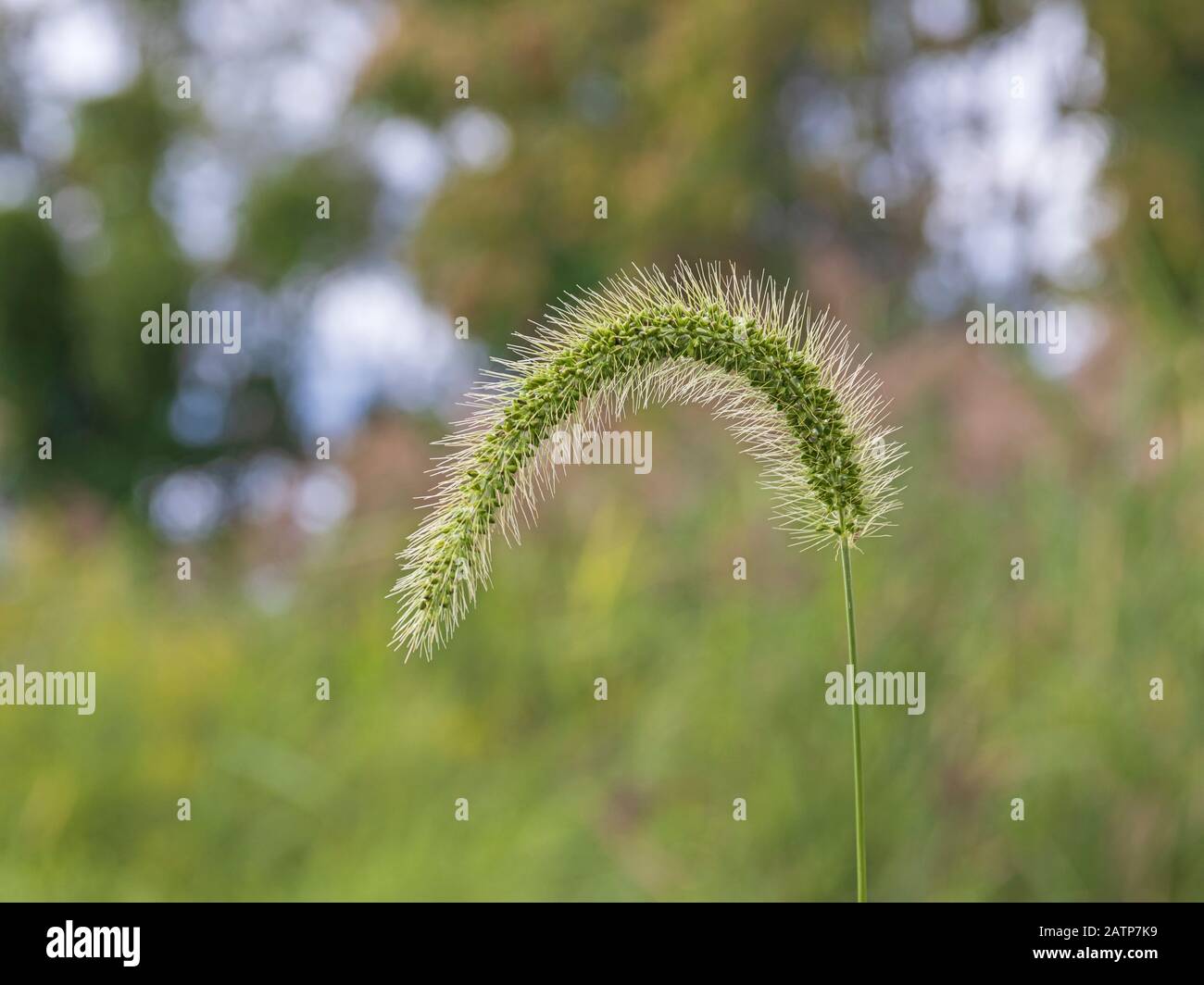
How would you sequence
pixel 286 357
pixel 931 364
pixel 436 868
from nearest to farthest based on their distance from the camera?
pixel 436 868 → pixel 931 364 → pixel 286 357

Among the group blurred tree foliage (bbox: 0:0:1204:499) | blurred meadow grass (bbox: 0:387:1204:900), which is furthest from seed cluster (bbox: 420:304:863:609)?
blurred tree foliage (bbox: 0:0:1204:499)

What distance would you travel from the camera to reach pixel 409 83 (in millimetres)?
18047

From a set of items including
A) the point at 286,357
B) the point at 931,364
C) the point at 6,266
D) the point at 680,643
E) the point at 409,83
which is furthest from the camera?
the point at 286,357

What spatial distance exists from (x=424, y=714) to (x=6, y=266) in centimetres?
1891

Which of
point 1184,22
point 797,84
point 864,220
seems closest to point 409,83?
point 797,84

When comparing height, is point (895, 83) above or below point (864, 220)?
above

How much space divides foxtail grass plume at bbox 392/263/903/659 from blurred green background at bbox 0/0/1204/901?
193 inches

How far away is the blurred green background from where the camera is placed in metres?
7.33

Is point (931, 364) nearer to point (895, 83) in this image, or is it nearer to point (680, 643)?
point (680, 643)

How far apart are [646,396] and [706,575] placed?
662cm

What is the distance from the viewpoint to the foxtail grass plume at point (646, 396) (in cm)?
222
